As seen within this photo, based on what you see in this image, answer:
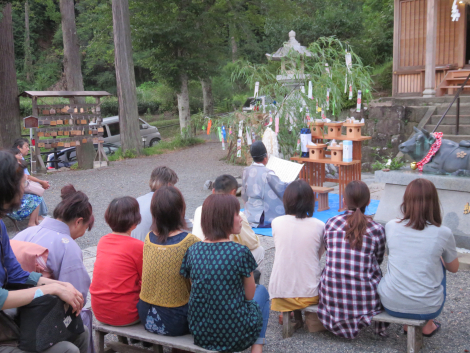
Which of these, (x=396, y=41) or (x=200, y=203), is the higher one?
(x=396, y=41)

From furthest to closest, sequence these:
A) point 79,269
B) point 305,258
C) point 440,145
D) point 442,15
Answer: point 442,15 < point 440,145 < point 305,258 < point 79,269

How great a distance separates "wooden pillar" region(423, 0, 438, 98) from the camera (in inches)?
413

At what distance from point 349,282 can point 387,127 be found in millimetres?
7915

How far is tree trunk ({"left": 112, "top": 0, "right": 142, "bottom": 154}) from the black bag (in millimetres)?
12391

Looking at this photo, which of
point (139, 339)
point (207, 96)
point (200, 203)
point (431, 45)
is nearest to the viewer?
point (139, 339)

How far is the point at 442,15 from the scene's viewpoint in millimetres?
11906

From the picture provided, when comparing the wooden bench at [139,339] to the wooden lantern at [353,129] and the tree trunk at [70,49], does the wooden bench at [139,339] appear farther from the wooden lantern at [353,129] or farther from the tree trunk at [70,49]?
the tree trunk at [70,49]

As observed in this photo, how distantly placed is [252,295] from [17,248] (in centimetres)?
136

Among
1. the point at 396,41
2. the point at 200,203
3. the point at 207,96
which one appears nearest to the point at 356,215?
the point at 200,203

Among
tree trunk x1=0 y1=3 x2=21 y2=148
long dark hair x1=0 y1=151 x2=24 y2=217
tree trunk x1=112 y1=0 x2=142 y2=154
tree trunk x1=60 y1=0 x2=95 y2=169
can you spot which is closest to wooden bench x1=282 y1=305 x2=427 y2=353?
long dark hair x1=0 y1=151 x2=24 y2=217

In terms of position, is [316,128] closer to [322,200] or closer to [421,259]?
[322,200]

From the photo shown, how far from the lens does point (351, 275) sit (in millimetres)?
3059

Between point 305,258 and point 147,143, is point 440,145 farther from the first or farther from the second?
point 147,143

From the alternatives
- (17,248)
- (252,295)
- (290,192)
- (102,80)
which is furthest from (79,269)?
(102,80)
